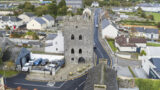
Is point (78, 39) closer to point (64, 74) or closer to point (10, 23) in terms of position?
point (64, 74)

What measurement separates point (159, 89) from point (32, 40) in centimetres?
3671

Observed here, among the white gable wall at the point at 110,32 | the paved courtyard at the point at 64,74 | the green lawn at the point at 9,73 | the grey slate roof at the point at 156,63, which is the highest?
the white gable wall at the point at 110,32

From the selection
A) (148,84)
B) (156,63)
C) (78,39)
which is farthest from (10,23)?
(148,84)

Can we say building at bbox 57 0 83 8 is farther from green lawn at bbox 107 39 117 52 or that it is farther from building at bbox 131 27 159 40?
green lawn at bbox 107 39 117 52

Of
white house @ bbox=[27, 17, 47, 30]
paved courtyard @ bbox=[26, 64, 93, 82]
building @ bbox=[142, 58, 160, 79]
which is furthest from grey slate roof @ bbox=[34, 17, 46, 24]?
building @ bbox=[142, 58, 160, 79]

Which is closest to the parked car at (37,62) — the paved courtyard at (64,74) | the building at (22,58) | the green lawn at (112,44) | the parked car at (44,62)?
the parked car at (44,62)

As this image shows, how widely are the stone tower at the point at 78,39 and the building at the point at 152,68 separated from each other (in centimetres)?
1094

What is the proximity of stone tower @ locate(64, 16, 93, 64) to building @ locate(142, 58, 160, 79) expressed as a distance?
10.9 m

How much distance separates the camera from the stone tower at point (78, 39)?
3631 centimetres

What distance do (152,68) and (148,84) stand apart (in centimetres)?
617

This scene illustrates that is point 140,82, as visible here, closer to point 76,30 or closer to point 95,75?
point 95,75

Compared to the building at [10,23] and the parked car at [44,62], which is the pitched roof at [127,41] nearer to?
the parked car at [44,62]

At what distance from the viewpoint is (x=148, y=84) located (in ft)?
82.5

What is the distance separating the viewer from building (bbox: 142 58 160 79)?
95.7 ft
